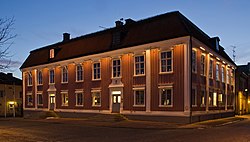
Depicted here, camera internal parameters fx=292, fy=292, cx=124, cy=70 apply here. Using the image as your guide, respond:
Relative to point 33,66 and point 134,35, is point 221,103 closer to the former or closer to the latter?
point 134,35

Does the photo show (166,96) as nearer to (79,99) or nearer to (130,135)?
(130,135)

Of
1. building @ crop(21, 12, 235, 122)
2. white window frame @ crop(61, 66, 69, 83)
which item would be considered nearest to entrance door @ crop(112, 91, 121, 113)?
building @ crop(21, 12, 235, 122)

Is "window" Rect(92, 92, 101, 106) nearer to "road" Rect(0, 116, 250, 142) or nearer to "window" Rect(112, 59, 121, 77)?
"window" Rect(112, 59, 121, 77)

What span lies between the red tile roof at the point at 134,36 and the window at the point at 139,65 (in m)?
1.44

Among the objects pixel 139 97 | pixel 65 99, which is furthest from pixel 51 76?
pixel 139 97

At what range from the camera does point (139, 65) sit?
28.2 metres

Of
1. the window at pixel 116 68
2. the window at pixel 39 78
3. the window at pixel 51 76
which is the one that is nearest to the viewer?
the window at pixel 116 68

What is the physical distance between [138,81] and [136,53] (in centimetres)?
271

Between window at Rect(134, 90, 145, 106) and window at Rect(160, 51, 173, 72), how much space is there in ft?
10.2

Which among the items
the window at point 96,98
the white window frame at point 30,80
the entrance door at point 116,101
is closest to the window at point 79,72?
the window at point 96,98

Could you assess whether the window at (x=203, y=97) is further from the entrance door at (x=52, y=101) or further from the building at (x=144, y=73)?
the entrance door at (x=52, y=101)

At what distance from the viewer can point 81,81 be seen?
1361 inches

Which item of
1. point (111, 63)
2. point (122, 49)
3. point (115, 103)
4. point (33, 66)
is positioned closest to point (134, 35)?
point (122, 49)

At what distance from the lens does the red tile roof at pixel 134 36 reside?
85.7 feet
